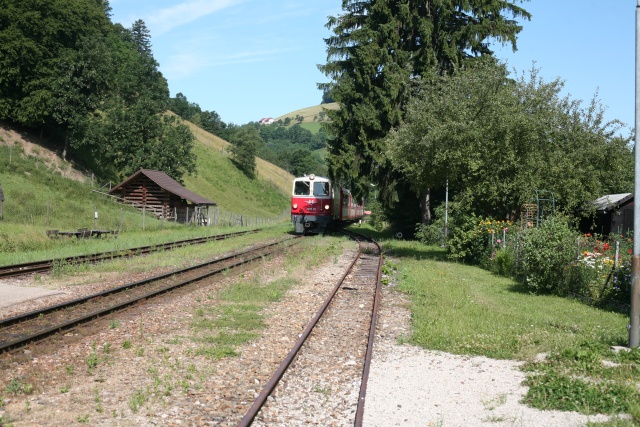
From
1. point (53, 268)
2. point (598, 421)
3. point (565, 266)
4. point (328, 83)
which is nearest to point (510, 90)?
point (565, 266)

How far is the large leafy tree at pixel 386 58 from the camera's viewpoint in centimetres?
2895

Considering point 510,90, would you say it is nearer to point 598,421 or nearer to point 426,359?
point 426,359

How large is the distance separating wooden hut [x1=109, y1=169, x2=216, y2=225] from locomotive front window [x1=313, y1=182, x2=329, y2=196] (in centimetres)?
1488

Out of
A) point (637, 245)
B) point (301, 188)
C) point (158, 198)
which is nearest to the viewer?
point (637, 245)

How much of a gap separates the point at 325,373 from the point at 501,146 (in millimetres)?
14565

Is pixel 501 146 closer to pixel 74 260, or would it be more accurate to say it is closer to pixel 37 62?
pixel 74 260

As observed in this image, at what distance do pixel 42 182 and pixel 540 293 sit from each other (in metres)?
37.5

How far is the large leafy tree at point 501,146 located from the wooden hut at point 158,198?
25801mm

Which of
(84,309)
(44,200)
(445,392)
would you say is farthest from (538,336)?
(44,200)

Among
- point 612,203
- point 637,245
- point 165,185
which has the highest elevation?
point 165,185

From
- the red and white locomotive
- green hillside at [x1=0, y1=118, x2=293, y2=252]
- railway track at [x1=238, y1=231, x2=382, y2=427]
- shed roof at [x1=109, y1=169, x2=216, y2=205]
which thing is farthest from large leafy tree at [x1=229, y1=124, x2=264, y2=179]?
railway track at [x1=238, y1=231, x2=382, y2=427]

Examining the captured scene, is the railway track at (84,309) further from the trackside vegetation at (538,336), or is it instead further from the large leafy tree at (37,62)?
the large leafy tree at (37,62)

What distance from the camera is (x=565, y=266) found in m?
14.0

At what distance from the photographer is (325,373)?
291 inches
